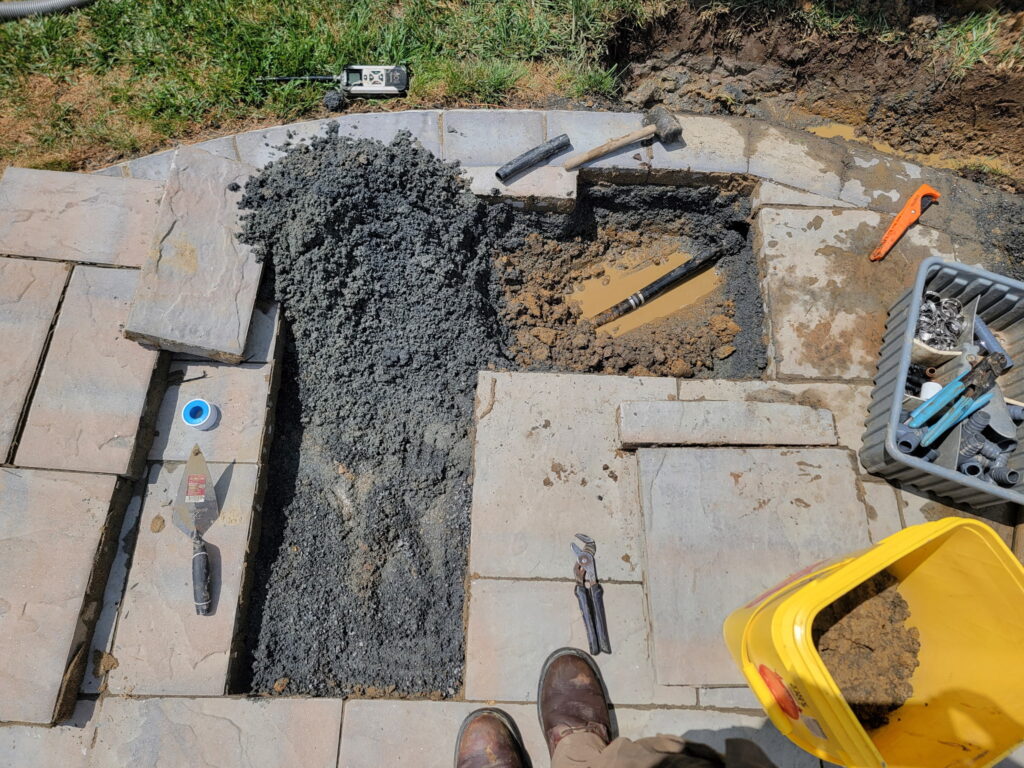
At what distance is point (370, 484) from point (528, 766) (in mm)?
1560

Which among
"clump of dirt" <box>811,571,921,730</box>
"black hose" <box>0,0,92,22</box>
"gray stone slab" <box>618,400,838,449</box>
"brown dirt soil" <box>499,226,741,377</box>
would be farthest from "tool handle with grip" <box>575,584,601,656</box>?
"black hose" <box>0,0,92,22</box>

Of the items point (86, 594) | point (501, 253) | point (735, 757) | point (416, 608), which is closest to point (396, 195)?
point (501, 253)

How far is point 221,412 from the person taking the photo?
3008 mm

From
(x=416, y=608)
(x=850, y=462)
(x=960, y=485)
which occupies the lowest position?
(x=416, y=608)

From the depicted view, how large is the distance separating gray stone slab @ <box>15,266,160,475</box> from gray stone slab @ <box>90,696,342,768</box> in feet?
3.67

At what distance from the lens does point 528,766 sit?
265cm

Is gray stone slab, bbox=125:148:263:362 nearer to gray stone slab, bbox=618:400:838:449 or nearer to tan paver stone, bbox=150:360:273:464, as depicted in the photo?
tan paver stone, bbox=150:360:273:464

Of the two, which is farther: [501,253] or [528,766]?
[501,253]

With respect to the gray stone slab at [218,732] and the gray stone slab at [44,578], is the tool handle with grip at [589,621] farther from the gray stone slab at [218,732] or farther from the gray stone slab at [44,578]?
the gray stone slab at [44,578]

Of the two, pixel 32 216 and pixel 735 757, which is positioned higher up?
pixel 32 216

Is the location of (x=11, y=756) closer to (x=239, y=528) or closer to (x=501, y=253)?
(x=239, y=528)

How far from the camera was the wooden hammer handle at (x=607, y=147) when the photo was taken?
341 cm

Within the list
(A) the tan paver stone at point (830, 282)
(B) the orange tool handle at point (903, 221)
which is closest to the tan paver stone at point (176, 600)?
(A) the tan paver stone at point (830, 282)

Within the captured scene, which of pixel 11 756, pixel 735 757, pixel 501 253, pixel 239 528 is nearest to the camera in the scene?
pixel 735 757
